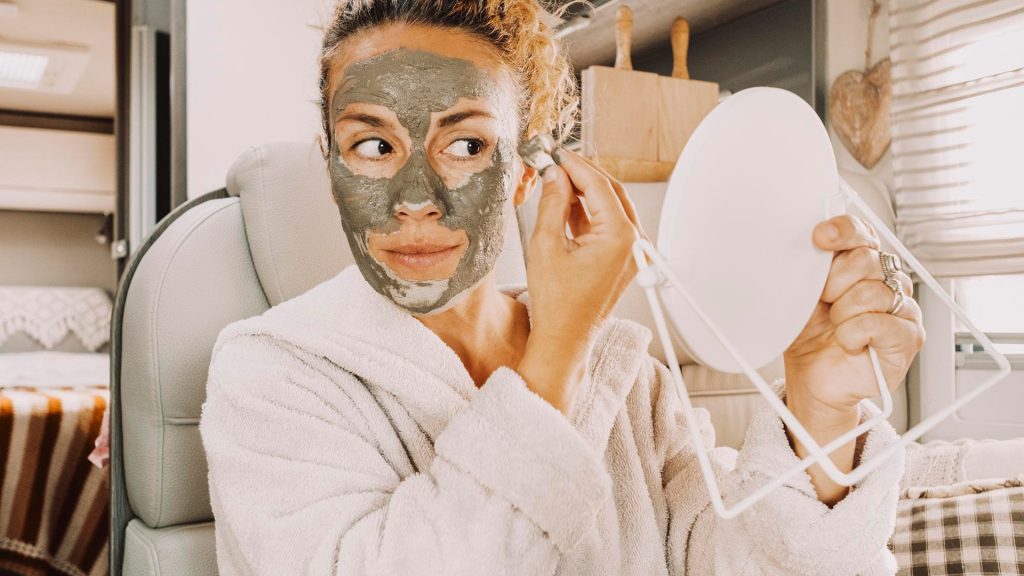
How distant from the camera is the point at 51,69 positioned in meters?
4.64

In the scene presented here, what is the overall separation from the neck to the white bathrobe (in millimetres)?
73

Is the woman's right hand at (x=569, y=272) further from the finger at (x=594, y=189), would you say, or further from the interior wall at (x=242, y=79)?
the interior wall at (x=242, y=79)

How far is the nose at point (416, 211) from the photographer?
722mm

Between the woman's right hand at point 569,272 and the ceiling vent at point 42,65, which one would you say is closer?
the woman's right hand at point 569,272

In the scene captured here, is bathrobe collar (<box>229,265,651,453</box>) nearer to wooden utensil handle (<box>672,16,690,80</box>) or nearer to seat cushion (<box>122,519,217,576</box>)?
seat cushion (<box>122,519,217,576</box>)

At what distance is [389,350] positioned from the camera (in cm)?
80

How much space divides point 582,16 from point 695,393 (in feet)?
3.80

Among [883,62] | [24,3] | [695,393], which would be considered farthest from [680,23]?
[24,3]

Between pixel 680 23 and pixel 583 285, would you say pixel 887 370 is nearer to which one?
pixel 583 285

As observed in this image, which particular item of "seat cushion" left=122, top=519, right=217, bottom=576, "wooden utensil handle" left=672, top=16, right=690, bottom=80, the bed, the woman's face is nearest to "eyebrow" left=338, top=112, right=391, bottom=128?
the woman's face

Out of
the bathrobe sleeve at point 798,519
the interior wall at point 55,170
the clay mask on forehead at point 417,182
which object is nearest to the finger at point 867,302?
the bathrobe sleeve at point 798,519

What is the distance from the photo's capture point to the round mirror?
0.47 m

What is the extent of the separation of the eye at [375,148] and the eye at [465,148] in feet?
0.20

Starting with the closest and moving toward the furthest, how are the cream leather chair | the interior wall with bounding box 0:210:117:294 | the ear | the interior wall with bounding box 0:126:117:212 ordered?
the ear
the cream leather chair
the interior wall with bounding box 0:126:117:212
the interior wall with bounding box 0:210:117:294
